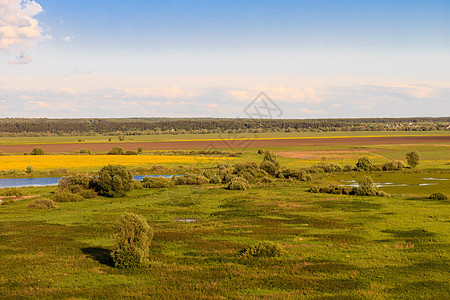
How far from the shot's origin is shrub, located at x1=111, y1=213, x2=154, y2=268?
22.9 metres

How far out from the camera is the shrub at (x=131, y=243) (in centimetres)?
2291

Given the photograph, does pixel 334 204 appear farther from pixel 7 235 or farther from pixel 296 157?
pixel 296 157

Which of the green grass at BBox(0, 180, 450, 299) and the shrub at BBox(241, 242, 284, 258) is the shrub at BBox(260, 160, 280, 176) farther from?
the shrub at BBox(241, 242, 284, 258)

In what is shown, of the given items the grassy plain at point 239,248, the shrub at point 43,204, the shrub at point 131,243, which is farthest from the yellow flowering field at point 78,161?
the shrub at point 131,243

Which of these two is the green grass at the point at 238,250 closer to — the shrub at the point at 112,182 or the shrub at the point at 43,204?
the shrub at the point at 43,204

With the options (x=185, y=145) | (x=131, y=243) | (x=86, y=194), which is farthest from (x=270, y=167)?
(x=185, y=145)

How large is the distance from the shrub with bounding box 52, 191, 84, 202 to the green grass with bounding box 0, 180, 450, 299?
321 cm

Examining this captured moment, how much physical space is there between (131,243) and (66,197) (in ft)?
89.4

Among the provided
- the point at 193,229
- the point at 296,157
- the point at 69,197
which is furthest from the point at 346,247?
the point at 296,157

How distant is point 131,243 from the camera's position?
2341cm

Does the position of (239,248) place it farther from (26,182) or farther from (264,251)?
(26,182)

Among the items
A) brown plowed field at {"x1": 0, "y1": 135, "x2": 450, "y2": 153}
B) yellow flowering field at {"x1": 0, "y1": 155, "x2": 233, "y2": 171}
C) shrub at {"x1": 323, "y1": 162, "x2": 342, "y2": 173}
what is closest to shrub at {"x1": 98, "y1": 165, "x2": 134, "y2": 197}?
yellow flowering field at {"x1": 0, "y1": 155, "x2": 233, "y2": 171}

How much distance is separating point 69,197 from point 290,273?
1314 inches

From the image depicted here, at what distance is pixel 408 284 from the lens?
65.1 ft
